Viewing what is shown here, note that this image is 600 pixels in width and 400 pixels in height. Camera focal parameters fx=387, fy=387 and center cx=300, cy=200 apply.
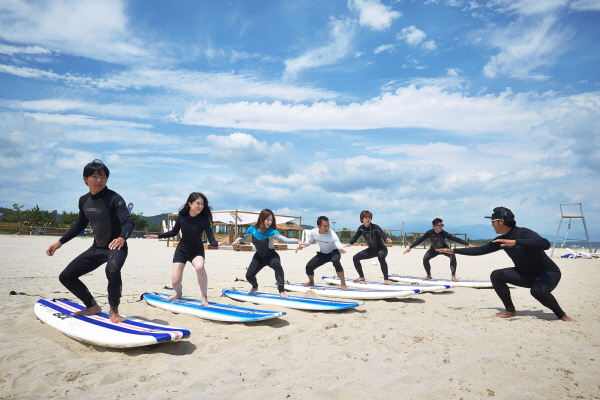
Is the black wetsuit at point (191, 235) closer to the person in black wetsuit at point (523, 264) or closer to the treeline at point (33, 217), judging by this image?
the person in black wetsuit at point (523, 264)

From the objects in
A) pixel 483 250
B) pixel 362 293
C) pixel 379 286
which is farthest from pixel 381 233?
pixel 483 250

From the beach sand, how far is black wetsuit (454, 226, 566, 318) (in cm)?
39

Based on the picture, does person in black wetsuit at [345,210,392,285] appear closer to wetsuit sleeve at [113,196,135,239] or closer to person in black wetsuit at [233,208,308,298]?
person in black wetsuit at [233,208,308,298]

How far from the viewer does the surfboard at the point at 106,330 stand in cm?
407

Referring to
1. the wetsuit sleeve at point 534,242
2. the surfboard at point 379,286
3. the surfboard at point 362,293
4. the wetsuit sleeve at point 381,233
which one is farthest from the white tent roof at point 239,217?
the wetsuit sleeve at point 534,242

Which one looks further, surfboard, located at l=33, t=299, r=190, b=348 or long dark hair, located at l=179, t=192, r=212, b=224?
long dark hair, located at l=179, t=192, r=212, b=224

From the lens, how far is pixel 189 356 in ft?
13.5

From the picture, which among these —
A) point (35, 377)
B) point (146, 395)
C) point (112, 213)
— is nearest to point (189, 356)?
point (146, 395)

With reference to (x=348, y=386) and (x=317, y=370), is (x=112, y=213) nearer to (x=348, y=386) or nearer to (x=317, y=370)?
(x=317, y=370)

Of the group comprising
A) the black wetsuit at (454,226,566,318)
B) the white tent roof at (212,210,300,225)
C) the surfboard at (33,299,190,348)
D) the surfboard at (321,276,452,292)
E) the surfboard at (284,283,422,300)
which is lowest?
the surfboard at (321,276,452,292)

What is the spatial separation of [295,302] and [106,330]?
313 centimetres

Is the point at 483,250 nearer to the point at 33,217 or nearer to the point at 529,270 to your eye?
the point at 529,270

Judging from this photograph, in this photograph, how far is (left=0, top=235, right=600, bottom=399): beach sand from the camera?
10.8ft

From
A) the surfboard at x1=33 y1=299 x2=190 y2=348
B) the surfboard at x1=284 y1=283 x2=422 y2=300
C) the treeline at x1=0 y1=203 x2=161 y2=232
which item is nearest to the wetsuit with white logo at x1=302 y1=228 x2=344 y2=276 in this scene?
the surfboard at x1=284 y1=283 x2=422 y2=300
